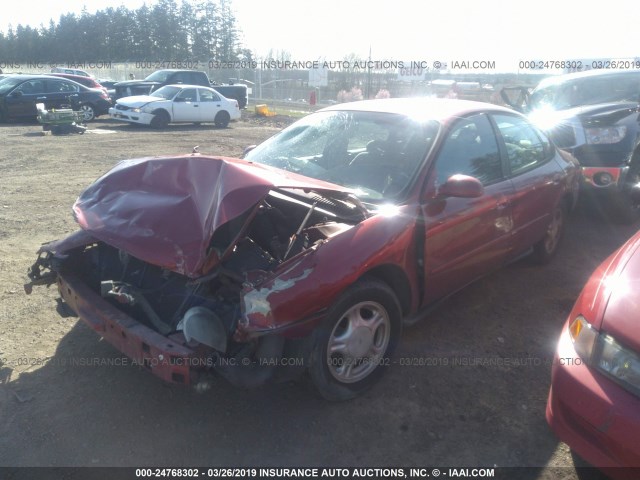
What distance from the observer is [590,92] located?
292 inches

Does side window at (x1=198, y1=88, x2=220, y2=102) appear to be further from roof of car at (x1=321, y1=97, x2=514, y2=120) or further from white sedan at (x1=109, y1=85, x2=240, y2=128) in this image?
roof of car at (x1=321, y1=97, x2=514, y2=120)

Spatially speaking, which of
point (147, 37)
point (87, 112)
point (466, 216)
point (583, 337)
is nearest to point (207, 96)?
point (87, 112)

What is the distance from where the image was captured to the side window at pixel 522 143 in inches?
164

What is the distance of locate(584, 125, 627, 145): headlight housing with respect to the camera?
239 inches

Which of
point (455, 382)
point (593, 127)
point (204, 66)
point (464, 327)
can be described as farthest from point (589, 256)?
point (204, 66)

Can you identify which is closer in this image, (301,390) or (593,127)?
(301,390)

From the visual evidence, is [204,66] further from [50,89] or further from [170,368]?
[170,368]

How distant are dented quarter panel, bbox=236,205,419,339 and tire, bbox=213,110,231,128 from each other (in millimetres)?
16280

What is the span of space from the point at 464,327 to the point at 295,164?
1823mm

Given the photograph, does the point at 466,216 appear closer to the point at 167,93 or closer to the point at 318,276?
the point at 318,276

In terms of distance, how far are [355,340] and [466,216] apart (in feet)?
4.11

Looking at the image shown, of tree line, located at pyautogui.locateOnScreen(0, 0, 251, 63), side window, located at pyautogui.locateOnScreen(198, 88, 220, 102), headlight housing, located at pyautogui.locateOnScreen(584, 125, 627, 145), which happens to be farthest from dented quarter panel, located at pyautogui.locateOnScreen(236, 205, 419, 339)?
tree line, located at pyautogui.locateOnScreen(0, 0, 251, 63)

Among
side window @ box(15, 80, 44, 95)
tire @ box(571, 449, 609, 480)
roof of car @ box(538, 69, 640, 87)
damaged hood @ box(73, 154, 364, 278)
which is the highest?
side window @ box(15, 80, 44, 95)

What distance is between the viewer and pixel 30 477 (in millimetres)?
2379
